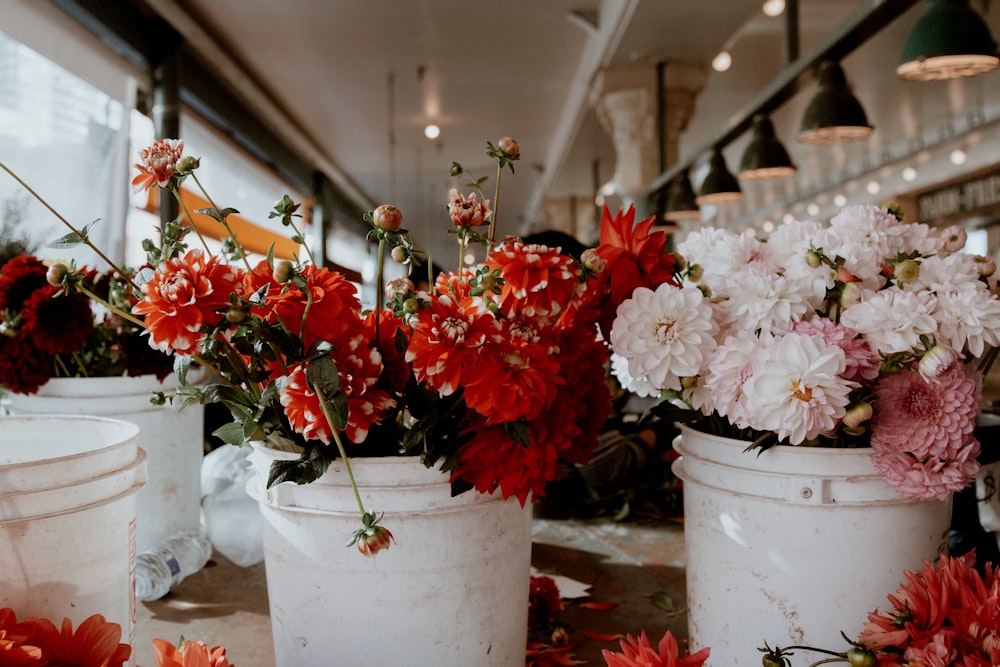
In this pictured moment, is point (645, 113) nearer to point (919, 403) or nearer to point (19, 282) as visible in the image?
point (19, 282)

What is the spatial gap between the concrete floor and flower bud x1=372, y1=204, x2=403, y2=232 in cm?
62

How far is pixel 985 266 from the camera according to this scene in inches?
32.4

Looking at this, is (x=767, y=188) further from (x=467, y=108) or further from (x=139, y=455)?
(x=139, y=455)

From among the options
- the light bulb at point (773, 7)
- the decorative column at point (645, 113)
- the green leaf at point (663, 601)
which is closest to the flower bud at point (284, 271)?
the green leaf at point (663, 601)

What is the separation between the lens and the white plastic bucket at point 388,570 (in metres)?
0.70

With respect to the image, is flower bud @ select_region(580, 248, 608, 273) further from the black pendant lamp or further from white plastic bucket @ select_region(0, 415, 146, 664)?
the black pendant lamp

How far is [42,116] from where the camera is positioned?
3.56 m

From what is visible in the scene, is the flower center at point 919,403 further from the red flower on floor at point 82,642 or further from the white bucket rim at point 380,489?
the red flower on floor at point 82,642

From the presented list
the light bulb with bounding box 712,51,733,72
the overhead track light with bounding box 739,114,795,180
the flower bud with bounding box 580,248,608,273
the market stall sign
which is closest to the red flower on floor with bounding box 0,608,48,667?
the flower bud with bounding box 580,248,608,273

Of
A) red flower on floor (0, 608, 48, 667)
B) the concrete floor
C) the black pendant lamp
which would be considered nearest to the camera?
red flower on floor (0, 608, 48, 667)

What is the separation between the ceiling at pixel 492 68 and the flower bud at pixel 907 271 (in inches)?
167

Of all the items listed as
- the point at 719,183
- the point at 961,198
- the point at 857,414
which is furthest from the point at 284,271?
the point at 961,198

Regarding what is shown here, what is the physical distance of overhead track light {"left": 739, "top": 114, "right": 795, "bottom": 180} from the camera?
153 inches

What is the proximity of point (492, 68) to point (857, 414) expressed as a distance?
650 cm
